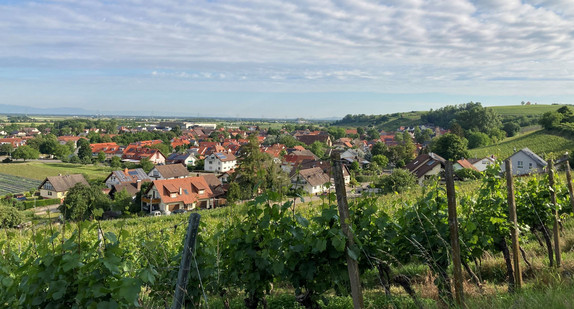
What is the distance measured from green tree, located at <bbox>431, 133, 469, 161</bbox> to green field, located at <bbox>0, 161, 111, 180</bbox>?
45.5 metres

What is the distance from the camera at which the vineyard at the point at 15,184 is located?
4403 centimetres

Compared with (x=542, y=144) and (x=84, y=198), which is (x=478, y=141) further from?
(x=84, y=198)

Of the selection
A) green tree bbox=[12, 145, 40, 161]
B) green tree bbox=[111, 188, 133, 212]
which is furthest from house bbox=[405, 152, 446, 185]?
green tree bbox=[12, 145, 40, 161]

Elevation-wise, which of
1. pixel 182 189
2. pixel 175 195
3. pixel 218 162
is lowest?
pixel 175 195

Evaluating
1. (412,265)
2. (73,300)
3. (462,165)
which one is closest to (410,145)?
(462,165)

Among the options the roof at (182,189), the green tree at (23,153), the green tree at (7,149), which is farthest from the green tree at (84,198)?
the green tree at (7,149)

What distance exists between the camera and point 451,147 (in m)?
44.7

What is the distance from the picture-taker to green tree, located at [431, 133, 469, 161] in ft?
146

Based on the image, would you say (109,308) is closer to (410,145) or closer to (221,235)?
(221,235)

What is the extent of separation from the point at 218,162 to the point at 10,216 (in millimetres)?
34742

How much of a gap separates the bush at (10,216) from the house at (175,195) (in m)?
9.04

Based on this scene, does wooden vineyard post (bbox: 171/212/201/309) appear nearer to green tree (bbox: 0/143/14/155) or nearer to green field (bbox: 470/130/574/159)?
green field (bbox: 470/130/574/159)

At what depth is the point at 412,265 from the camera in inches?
246

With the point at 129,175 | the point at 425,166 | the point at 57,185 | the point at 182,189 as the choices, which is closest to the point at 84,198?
the point at 182,189
